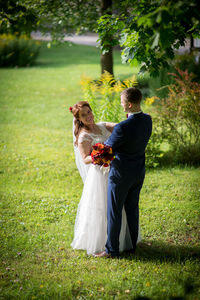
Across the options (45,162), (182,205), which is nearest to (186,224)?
(182,205)

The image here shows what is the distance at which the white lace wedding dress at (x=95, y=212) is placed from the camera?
4223 millimetres

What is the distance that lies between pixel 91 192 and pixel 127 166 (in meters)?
0.78

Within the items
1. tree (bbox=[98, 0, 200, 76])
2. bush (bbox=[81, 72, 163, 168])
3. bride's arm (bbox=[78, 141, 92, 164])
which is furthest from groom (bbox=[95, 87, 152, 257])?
bush (bbox=[81, 72, 163, 168])

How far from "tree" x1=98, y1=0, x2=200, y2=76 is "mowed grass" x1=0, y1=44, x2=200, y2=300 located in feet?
8.32

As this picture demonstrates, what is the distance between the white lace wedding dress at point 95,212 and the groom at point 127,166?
13 cm

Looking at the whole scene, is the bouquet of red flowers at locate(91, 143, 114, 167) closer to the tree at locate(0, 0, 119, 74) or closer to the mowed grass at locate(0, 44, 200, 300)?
the mowed grass at locate(0, 44, 200, 300)

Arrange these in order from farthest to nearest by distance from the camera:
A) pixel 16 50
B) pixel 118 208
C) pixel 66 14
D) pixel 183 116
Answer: pixel 16 50
pixel 66 14
pixel 183 116
pixel 118 208

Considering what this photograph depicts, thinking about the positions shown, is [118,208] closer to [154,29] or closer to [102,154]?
[102,154]

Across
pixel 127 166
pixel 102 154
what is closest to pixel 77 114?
pixel 102 154

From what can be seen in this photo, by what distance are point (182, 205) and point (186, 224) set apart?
66cm

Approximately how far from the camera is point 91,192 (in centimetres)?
426

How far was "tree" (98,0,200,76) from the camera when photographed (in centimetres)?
249

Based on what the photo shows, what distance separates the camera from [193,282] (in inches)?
145

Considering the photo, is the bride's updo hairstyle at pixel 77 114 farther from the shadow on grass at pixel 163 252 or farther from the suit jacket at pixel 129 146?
the shadow on grass at pixel 163 252
